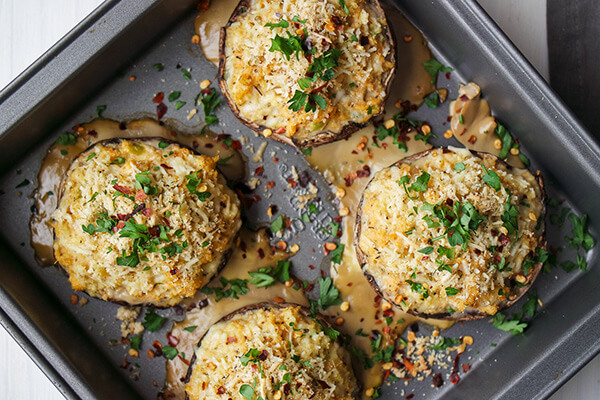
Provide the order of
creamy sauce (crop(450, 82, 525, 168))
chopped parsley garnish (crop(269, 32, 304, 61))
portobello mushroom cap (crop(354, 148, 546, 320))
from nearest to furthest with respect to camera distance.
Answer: chopped parsley garnish (crop(269, 32, 304, 61)) → portobello mushroom cap (crop(354, 148, 546, 320)) → creamy sauce (crop(450, 82, 525, 168))

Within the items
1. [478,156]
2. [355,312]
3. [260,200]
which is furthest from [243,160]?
[478,156]

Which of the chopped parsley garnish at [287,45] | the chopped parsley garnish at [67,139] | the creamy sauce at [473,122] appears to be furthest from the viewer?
the creamy sauce at [473,122]

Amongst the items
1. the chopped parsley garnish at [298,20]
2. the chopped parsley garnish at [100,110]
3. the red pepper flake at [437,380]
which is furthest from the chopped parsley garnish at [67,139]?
the red pepper flake at [437,380]

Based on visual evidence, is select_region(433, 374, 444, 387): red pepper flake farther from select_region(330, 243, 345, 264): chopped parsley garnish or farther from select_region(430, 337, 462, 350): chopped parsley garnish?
select_region(330, 243, 345, 264): chopped parsley garnish

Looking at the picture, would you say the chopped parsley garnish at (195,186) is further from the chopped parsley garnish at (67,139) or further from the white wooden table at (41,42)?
the white wooden table at (41,42)

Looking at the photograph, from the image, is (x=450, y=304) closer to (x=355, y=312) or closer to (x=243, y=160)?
(x=355, y=312)

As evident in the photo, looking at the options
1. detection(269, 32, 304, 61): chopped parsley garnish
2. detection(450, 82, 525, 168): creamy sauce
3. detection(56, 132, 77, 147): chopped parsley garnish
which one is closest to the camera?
detection(269, 32, 304, 61): chopped parsley garnish

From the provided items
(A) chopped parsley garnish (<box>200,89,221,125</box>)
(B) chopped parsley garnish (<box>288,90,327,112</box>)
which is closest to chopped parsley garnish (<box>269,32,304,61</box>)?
(B) chopped parsley garnish (<box>288,90,327,112</box>)

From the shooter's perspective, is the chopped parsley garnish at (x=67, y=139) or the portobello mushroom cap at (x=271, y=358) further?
the chopped parsley garnish at (x=67, y=139)
